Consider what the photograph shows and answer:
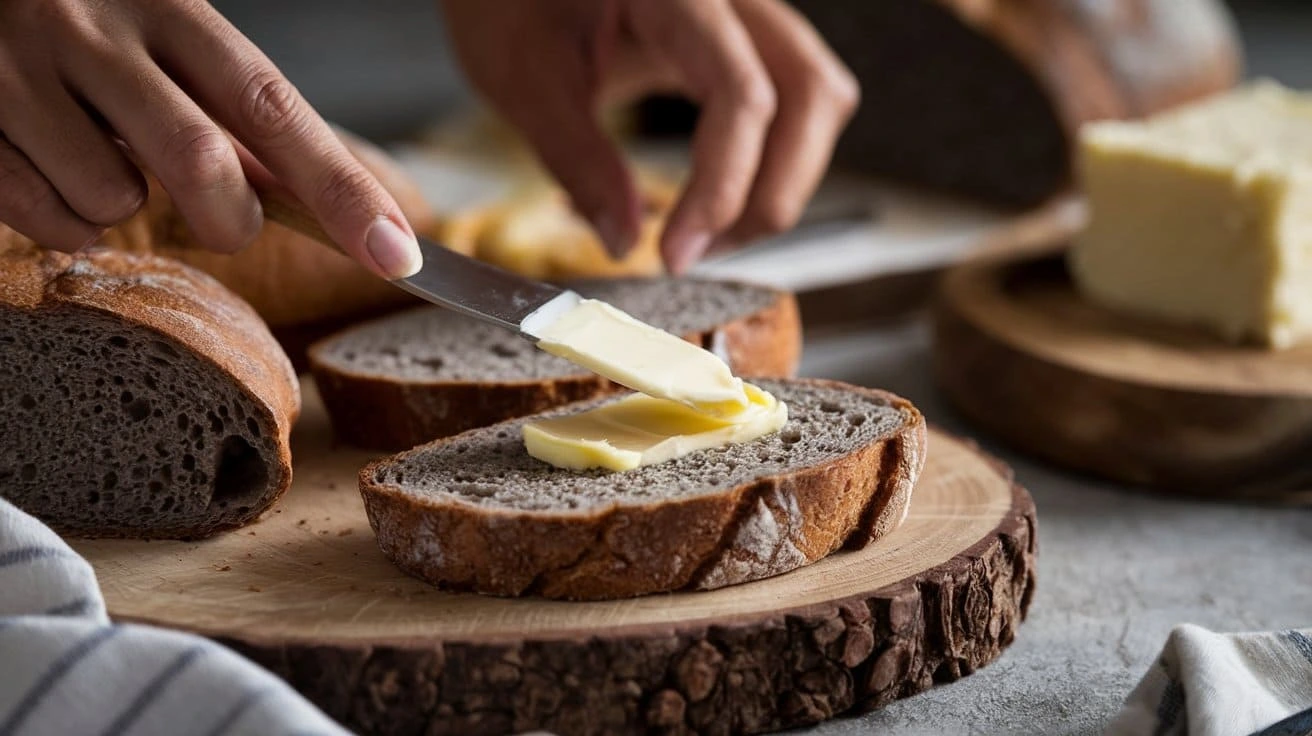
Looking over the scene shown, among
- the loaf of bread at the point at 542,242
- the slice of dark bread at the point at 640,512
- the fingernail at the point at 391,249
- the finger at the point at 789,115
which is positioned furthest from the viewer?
the loaf of bread at the point at 542,242

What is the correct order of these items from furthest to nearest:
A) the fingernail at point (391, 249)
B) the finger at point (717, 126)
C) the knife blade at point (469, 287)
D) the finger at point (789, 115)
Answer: the finger at point (789, 115)
the finger at point (717, 126)
the knife blade at point (469, 287)
the fingernail at point (391, 249)

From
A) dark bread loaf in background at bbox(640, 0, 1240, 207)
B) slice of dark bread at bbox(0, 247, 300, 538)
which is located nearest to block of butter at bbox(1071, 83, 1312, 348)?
dark bread loaf in background at bbox(640, 0, 1240, 207)

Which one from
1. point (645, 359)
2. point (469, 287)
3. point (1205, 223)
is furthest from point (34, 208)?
point (1205, 223)

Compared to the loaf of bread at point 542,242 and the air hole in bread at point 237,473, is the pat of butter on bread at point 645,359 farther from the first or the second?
the loaf of bread at point 542,242

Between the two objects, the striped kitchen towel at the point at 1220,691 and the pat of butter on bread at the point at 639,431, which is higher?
the pat of butter on bread at the point at 639,431

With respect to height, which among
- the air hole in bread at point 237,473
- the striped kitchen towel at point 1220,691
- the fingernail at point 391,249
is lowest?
the striped kitchen towel at point 1220,691

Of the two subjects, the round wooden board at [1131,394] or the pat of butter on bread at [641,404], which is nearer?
the pat of butter on bread at [641,404]

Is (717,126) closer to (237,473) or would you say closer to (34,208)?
(237,473)

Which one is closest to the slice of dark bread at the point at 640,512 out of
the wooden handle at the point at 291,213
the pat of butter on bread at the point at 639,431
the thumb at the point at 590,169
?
the pat of butter on bread at the point at 639,431
